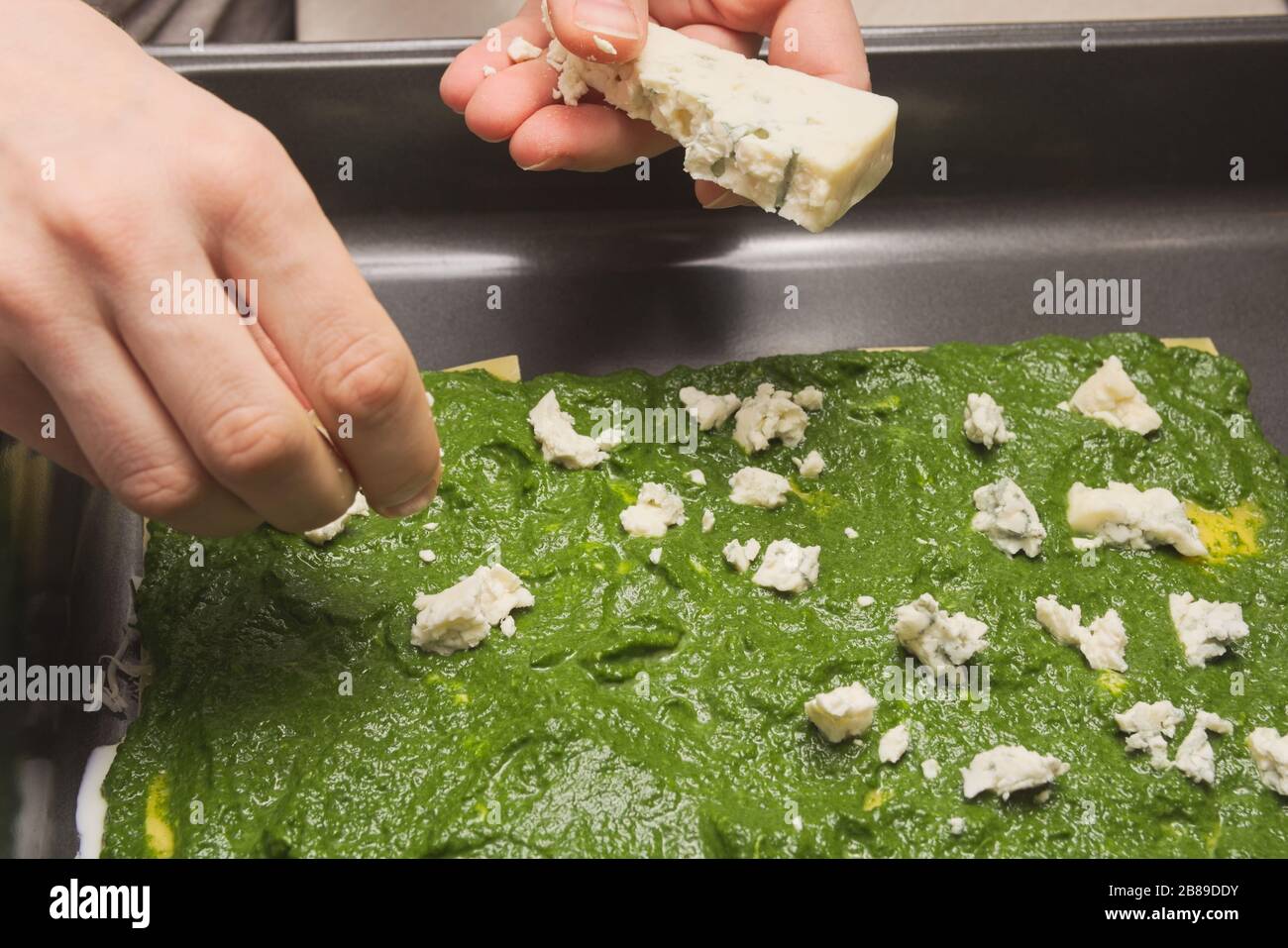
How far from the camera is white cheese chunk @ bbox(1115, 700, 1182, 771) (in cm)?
192

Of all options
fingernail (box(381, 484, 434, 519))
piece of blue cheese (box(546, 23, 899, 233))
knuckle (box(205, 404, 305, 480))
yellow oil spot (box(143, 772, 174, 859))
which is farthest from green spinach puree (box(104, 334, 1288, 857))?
knuckle (box(205, 404, 305, 480))

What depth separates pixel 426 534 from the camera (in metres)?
2.17

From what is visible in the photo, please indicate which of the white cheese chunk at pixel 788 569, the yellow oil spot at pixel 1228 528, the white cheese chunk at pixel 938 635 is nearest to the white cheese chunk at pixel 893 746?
the white cheese chunk at pixel 938 635

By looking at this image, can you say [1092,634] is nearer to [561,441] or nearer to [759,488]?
[759,488]

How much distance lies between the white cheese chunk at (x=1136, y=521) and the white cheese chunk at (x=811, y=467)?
0.50 m

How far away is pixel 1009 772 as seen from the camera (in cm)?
184

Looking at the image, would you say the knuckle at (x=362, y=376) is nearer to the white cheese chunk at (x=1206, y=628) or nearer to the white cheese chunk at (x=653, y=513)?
the white cheese chunk at (x=653, y=513)

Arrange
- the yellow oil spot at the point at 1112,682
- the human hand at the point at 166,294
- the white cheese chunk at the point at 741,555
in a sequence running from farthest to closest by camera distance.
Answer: the white cheese chunk at the point at 741,555
the yellow oil spot at the point at 1112,682
the human hand at the point at 166,294

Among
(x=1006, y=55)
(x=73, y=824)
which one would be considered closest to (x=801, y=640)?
(x=73, y=824)

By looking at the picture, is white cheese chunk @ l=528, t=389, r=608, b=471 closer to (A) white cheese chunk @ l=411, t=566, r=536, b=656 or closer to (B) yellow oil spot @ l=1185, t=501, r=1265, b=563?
(A) white cheese chunk @ l=411, t=566, r=536, b=656

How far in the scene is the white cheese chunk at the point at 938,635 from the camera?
195cm

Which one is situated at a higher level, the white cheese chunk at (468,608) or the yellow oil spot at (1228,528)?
the yellow oil spot at (1228,528)

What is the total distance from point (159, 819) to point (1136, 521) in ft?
6.12
